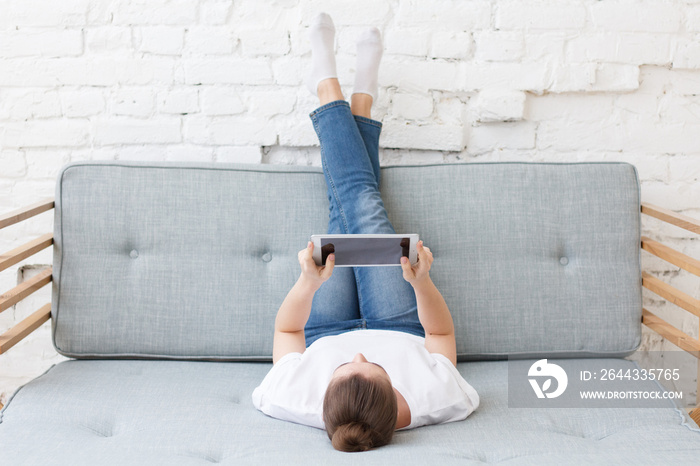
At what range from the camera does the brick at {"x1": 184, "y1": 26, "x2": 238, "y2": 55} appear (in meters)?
1.75

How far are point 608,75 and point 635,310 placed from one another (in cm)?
75

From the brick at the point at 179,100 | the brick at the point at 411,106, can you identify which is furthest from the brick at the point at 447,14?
the brick at the point at 179,100

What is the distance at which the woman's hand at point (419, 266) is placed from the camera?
121cm

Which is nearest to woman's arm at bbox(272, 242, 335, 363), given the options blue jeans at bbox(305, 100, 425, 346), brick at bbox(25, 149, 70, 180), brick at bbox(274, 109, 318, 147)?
blue jeans at bbox(305, 100, 425, 346)

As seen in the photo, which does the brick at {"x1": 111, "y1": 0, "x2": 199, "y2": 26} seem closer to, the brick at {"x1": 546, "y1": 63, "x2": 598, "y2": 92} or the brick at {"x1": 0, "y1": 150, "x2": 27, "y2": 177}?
the brick at {"x1": 0, "y1": 150, "x2": 27, "y2": 177}

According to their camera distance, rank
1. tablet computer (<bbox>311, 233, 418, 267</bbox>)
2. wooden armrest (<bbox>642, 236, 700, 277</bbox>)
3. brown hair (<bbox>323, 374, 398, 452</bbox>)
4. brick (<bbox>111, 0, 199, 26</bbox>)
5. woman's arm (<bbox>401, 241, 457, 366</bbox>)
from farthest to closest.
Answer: brick (<bbox>111, 0, 199, 26</bbox>) < wooden armrest (<bbox>642, 236, 700, 277</bbox>) < woman's arm (<bbox>401, 241, 457, 366</bbox>) < tablet computer (<bbox>311, 233, 418, 267</bbox>) < brown hair (<bbox>323, 374, 398, 452</bbox>)

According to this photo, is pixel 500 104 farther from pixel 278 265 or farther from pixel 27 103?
pixel 27 103

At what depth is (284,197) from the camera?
1545 millimetres

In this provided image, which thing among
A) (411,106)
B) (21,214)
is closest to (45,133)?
(21,214)

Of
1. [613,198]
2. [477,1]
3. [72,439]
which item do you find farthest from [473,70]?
[72,439]

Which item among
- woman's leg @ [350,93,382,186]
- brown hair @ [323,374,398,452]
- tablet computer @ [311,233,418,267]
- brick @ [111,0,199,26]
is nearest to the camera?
brown hair @ [323,374,398,452]

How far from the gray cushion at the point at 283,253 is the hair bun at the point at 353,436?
0.51 meters

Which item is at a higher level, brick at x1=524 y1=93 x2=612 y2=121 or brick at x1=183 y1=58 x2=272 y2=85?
brick at x1=183 y1=58 x2=272 y2=85

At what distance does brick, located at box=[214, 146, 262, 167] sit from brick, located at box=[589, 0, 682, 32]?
113 centimetres
